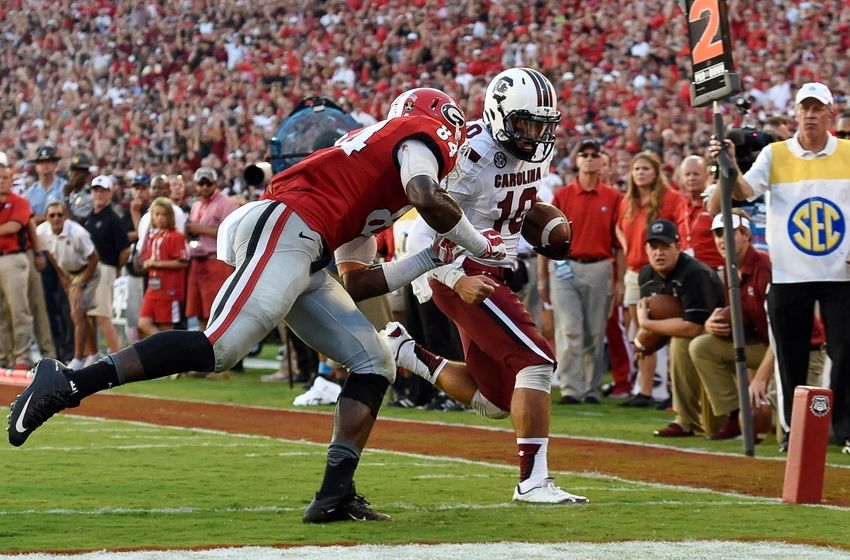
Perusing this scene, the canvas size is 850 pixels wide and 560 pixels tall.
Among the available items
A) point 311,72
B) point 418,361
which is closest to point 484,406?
point 418,361

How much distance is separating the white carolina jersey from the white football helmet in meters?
0.07

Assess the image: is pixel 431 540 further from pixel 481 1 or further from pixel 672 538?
pixel 481 1

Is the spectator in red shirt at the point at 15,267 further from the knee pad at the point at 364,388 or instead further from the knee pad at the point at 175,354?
the knee pad at the point at 175,354

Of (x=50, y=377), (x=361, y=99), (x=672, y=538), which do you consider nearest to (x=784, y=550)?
(x=672, y=538)

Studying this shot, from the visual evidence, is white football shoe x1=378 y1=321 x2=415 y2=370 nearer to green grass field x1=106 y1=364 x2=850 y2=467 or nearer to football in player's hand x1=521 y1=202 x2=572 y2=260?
football in player's hand x1=521 y1=202 x2=572 y2=260

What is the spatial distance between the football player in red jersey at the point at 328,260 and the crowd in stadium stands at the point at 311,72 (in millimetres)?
5709

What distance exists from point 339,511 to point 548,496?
1100 millimetres

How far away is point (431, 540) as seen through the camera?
5375 mm

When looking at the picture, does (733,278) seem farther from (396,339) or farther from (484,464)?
(396,339)

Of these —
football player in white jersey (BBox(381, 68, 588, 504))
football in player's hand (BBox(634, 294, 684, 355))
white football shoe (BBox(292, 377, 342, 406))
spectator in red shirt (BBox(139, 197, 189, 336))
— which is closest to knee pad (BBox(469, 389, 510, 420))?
football player in white jersey (BBox(381, 68, 588, 504))

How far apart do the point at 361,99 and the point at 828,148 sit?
17446mm

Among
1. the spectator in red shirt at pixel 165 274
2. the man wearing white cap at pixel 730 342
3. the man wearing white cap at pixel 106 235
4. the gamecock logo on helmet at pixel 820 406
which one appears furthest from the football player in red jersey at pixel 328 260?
the man wearing white cap at pixel 106 235

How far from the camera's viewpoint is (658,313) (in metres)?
10.5

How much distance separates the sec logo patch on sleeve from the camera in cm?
886
